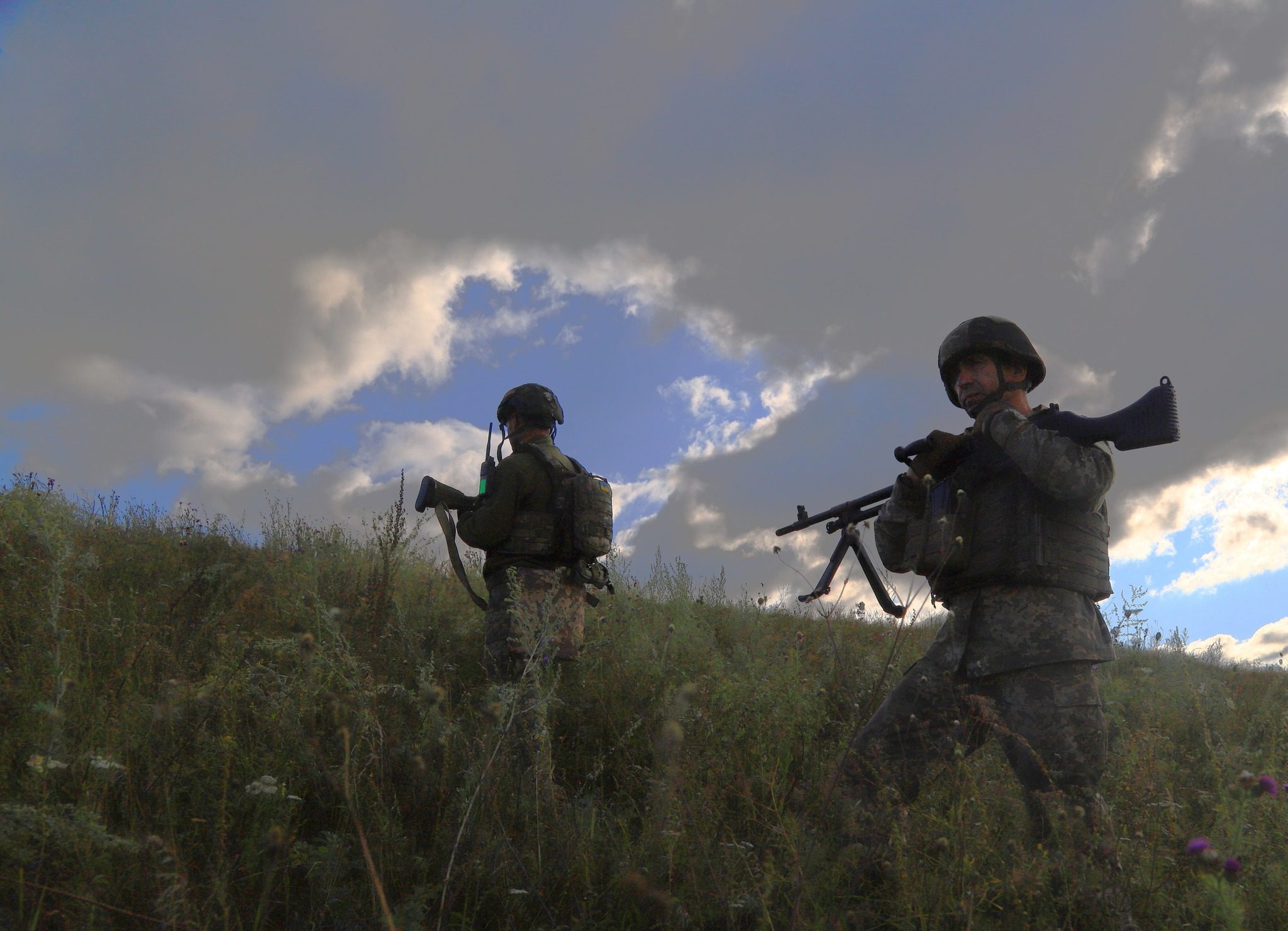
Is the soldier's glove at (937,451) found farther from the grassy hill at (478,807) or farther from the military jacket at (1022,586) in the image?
the grassy hill at (478,807)

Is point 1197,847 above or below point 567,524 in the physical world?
below

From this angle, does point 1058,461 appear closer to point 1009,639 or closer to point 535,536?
point 1009,639

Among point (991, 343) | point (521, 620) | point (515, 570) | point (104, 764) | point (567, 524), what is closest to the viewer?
point (104, 764)

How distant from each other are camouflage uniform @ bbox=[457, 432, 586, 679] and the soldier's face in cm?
242

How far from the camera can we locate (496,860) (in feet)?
8.79

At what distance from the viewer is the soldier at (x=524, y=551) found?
4.60m

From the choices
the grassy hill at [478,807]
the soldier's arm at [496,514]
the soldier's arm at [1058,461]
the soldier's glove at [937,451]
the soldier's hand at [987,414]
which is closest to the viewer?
the grassy hill at [478,807]

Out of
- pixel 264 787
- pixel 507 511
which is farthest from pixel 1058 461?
pixel 264 787

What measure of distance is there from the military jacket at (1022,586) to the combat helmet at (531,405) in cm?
264

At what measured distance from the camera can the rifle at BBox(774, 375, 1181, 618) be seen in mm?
3010

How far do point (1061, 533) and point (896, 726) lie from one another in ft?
3.55

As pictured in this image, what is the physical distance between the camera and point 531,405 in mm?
5305

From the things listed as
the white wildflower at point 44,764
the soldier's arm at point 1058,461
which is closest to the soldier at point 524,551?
the white wildflower at point 44,764

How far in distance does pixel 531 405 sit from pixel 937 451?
Result: 9.19 ft
